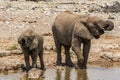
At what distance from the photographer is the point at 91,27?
16.1 meters

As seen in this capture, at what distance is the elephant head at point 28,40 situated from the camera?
15062 mm

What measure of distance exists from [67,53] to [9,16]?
13002mm

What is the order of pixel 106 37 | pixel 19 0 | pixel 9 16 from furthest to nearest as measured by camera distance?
pixel 19 0 < pixel 9 16 < pixel 106 37

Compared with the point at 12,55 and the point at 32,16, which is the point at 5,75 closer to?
the point at 12,55

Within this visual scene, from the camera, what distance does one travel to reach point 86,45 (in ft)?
54.7

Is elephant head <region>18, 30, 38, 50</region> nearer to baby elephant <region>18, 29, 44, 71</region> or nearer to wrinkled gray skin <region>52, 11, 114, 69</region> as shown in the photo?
baby elephant <region>18, 29, 44, 71</region>

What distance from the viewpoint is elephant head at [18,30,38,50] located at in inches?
593

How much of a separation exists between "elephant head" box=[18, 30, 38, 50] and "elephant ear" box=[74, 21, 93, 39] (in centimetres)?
176

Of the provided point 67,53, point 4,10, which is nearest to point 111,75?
point 67,53

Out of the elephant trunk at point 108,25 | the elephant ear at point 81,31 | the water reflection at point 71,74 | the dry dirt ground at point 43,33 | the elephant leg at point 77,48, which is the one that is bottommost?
the dry dirt ground at point 43,33

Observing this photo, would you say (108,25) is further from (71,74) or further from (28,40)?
(28,40)

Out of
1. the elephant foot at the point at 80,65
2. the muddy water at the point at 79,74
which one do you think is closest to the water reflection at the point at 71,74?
→ the muddy water at the point at 79,74

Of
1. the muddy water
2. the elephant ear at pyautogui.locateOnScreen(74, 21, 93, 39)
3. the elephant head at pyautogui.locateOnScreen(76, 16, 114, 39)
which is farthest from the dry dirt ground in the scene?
the elephant head at pyautogui.locateOnScreen(76, 16, 114, 39)

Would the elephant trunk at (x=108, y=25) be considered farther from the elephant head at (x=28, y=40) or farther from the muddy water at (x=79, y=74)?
the elephant head at (x=28, y=40)
